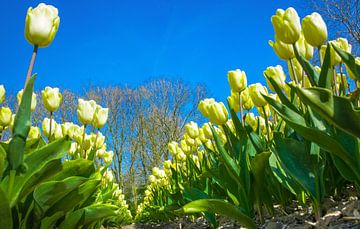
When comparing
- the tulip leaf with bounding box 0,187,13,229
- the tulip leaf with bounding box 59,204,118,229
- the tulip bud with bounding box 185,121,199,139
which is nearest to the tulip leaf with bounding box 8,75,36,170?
the tulip leaf with bounding box 0,187,13,229

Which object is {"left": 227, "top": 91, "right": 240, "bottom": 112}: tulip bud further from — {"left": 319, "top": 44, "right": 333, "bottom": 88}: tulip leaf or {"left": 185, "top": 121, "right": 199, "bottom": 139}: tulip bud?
{"left": 185, "top": 121, "right": 199, "bottom": 139}: tulip bud

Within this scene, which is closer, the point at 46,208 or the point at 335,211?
the point at 335,211

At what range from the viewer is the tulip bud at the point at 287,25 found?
123cm

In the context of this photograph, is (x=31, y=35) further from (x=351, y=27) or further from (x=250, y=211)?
(x=351, y=27)

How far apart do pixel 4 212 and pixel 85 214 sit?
46 cm

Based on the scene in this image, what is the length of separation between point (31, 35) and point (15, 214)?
2.07 feet

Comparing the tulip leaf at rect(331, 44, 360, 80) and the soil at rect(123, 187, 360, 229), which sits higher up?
the tulip leaf at rect(331, 44, 360, 80)

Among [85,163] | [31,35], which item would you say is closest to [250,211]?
[85,163]

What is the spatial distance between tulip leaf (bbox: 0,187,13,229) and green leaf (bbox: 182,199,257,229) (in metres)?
0.60

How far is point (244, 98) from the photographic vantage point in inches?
78.5

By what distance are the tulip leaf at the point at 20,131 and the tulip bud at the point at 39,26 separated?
0.68 feet

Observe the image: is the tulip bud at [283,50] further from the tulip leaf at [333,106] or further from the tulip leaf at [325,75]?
the tulip leaf at [333,106]

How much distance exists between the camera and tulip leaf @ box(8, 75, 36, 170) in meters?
1.08

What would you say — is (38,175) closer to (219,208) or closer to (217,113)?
(219,208)
